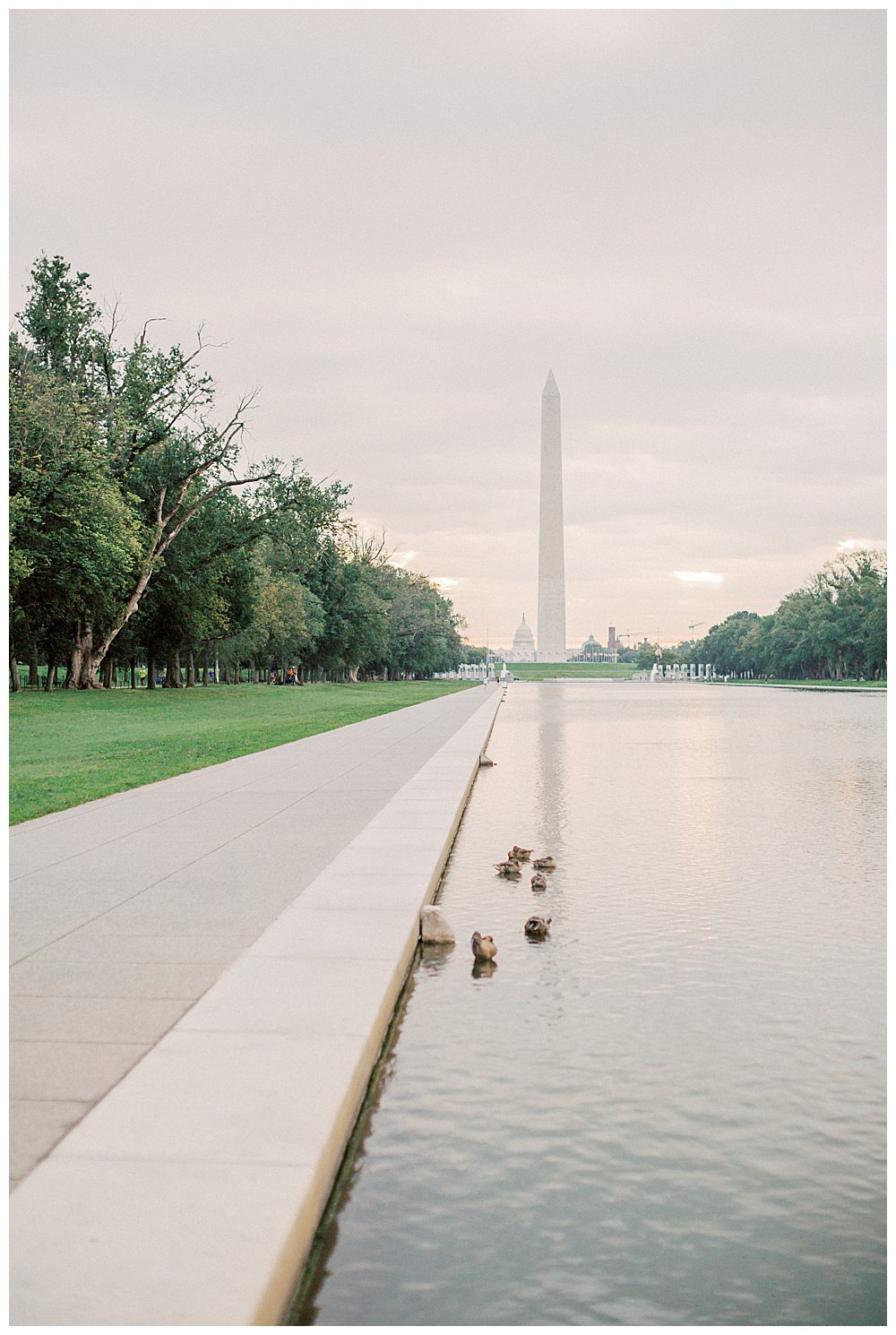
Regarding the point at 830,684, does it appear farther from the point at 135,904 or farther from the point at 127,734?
the point at 135,904

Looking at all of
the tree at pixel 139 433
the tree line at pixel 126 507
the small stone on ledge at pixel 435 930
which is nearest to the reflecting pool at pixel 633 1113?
the small stone on ledge at pixel 435 930

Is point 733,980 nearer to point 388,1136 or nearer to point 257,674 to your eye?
point 388,1136

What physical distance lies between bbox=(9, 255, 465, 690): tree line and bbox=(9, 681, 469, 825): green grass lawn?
410cm

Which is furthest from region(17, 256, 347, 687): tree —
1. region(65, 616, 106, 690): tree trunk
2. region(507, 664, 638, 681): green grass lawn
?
region(507, 664, 638, 681): green grass lawn

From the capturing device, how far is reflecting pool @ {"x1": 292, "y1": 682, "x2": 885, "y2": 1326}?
12.5 feet

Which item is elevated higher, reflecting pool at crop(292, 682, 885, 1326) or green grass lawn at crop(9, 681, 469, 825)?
green grass lawn at crop(9, 681, 469, 825)

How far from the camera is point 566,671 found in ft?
503

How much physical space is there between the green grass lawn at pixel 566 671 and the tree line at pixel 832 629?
22.2m

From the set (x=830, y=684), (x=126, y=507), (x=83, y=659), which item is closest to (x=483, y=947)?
(x=126, y=507)

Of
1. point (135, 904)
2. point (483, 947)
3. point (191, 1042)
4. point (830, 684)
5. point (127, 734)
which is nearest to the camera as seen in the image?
point (191, 1042)

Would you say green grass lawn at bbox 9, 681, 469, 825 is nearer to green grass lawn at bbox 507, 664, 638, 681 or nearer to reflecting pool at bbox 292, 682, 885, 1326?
reflecting pool at bbox 292, 682, 885, 1326

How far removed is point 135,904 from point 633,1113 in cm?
434

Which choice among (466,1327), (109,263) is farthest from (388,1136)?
(109,263)

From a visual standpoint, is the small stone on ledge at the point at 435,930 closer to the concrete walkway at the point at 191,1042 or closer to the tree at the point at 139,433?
the concrete walkway at the point at 191,1042
